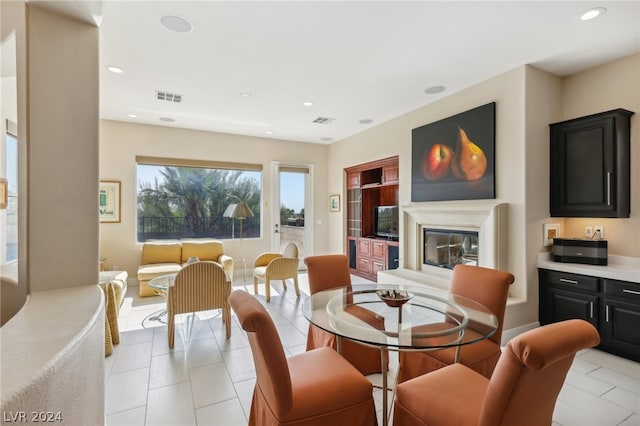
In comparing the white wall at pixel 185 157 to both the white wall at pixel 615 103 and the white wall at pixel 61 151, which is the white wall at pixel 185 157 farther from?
the white wall at pixel 615 103

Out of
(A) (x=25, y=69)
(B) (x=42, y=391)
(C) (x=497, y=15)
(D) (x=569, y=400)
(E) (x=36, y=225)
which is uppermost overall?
(C) (x=497, y=15)

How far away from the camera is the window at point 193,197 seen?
227 inches

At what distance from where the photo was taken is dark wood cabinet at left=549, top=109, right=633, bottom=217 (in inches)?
122

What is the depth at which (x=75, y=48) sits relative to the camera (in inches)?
68.2

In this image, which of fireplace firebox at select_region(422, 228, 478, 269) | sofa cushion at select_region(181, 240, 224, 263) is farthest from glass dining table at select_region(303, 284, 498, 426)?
sofa cushion at select_region(181, 240, 224, 263)

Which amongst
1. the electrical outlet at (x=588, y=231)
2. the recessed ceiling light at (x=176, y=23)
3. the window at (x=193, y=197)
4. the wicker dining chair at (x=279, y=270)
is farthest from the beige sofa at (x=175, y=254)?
the electrical outlet at (x=588, y=231)

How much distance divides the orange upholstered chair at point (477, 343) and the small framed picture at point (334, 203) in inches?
175

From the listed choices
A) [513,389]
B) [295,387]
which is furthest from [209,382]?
[513,389]

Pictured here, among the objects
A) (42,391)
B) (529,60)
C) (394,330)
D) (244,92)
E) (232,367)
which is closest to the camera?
(42,391)

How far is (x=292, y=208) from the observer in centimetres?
696

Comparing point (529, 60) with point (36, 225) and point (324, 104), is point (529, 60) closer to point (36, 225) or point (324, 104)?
point (324, 104)

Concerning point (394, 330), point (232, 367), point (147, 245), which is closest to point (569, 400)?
point (394, 330)

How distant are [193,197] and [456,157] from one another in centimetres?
487

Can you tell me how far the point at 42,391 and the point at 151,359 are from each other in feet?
8.10
